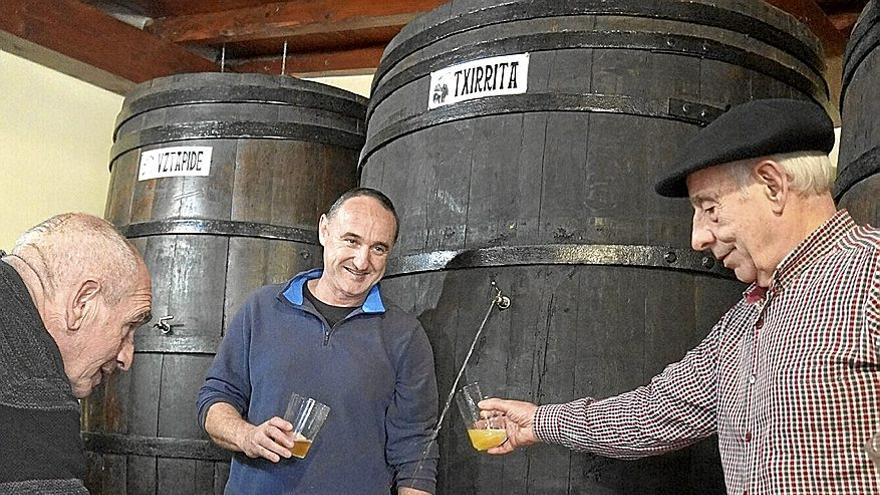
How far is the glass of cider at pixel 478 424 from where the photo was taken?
2156mm

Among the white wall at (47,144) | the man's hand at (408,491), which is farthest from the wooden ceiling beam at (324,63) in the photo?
the man's hand at (408,491)

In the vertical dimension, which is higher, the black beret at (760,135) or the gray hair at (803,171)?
the black beret at (760,135)

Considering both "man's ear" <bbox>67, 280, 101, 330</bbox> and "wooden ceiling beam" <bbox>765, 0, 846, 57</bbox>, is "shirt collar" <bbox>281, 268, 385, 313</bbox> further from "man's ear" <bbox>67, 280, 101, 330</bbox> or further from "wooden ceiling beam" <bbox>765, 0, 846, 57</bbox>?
"wooden ceiling beam" <bbox>765, 0, 846, 57</bbox>

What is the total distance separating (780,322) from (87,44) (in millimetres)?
4154

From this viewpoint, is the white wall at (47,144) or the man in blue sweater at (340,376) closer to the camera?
the man in blue sweater at (340,376)

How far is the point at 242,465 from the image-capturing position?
2525 mm

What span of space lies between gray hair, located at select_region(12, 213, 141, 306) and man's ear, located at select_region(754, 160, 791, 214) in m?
1.02

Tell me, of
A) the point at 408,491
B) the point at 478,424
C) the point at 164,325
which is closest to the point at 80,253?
the point at 478,424

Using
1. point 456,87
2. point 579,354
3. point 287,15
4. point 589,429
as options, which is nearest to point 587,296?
point 579,354

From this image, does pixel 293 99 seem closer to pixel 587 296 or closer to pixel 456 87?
pixel 456 87

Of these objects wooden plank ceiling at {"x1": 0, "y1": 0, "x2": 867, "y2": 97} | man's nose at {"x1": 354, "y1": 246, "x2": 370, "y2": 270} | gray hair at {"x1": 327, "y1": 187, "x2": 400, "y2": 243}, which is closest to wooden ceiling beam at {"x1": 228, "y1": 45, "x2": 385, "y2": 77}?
wooden plank ceiling at {"x1": 0, "y1": 0, "x2": 867, "y2": 97}

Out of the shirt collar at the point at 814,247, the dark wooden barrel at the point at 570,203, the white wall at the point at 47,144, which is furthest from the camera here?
the white wall at the point at 47,144

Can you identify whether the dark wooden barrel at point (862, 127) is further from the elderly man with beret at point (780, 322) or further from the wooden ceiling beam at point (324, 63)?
the wooden ceiling beam at point (324, 63)

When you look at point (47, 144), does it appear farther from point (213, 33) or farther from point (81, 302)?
point (81, 302)
